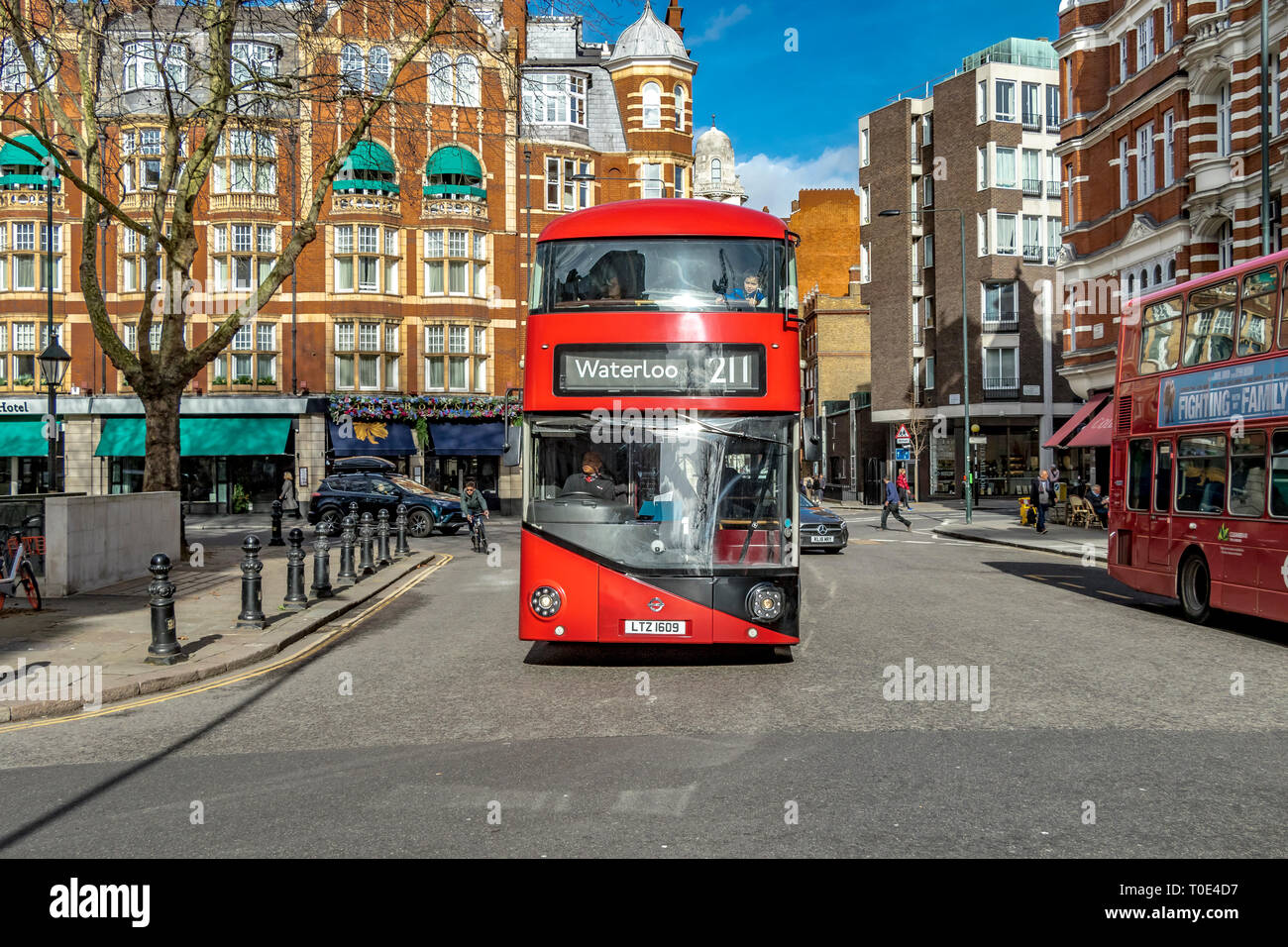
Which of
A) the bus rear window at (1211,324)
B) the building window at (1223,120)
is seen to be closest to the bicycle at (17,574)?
the bus rear window at (1211,324)

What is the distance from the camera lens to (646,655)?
1054cm

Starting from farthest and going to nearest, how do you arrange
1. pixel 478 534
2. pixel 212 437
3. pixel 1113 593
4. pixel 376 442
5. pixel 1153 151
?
pixel 376 442 → pixel 212 437 → pixel 1153 151 → pixel 478 534 → pixel 1113 593

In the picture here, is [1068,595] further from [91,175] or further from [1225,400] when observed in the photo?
[91,175]

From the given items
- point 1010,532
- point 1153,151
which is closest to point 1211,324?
point 1010,532

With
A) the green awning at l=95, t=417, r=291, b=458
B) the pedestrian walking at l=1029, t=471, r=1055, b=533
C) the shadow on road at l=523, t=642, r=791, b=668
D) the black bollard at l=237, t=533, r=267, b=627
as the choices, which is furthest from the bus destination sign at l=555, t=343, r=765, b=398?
the green awning at l=95, t=417, r=291, b=458

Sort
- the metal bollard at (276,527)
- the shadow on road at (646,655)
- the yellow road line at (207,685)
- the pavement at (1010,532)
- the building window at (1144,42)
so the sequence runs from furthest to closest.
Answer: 1. the building window at (1144,42)
2. the metal bollard at (276,527)
3. the pavement at (1010,532)
4. the shadow on road at (646,655)
5. the yellow road line at (207,685)

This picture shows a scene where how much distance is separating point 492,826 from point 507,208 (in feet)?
139

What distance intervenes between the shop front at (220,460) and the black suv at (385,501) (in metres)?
12.8

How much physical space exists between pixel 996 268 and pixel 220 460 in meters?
35.3

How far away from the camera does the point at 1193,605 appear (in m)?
12.9

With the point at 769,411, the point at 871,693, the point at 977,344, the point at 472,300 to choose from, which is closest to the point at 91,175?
the point at 769,411

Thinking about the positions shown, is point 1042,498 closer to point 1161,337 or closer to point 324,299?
point 1161,337

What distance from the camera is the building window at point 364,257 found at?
4297 cm

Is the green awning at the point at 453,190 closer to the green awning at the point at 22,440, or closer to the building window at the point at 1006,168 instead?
the green awning at the point at 22,440
